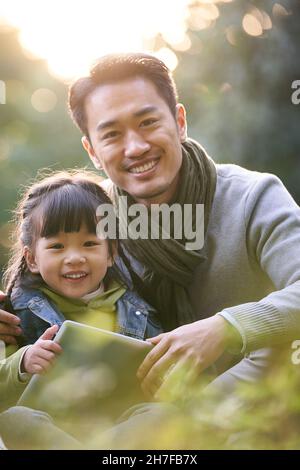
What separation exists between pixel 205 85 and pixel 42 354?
1432 mm

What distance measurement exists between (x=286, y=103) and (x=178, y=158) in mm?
975

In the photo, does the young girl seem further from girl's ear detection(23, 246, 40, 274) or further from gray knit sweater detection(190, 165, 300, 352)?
gray knit sweater detection(190, 165, 300, 352)

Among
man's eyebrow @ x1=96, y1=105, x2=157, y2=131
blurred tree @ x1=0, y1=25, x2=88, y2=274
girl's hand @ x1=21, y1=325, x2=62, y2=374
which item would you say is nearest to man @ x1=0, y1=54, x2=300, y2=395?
man's eyebrow @ x1=96, y1=105, x2=157, y2=131

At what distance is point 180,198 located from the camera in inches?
87.1

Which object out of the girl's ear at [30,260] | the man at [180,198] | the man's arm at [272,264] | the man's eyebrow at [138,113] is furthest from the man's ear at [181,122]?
the girl's ear at [30,260]

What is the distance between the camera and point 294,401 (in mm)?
1663

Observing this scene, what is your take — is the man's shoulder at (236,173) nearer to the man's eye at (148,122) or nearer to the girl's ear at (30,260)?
the man's eye at (148,122)

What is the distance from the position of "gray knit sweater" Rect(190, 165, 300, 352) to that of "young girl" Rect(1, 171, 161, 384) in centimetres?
20

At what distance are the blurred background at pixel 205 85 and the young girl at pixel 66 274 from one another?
0.69 m

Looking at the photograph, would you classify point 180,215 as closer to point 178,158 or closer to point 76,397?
point 178,158

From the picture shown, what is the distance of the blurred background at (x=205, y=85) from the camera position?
2922 millimetres

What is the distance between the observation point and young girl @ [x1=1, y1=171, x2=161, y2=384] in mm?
2070
